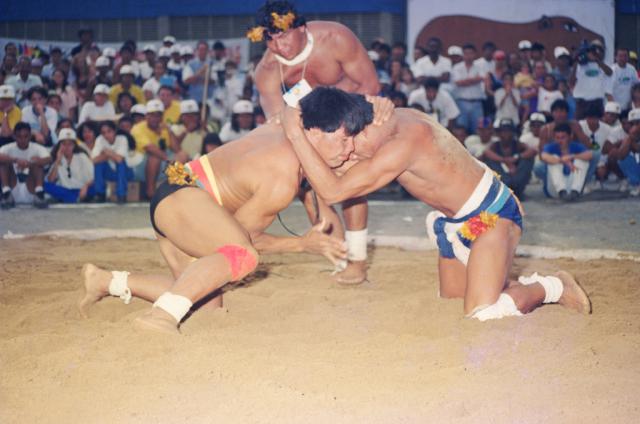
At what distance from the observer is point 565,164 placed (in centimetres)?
791

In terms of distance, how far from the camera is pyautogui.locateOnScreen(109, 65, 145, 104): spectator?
32.2ft

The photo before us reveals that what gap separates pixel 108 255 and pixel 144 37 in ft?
30.0

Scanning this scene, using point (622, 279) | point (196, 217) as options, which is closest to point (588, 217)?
point (622, 279)

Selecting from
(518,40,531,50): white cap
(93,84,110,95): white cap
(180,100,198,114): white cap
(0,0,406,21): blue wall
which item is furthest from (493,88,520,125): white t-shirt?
(0,0,406,21): blue wall

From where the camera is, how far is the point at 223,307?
12.3ft

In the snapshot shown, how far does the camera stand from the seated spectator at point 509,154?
8.13 metres

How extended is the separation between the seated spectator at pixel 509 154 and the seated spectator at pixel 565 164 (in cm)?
Result: 18

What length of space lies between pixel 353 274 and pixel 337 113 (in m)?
1.39

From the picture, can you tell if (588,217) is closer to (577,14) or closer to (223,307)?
(223,307)

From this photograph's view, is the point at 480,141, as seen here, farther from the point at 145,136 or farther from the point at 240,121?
the point at 145,136

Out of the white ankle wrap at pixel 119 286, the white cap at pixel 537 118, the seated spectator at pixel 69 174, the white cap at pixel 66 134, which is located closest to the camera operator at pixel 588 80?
the white cap at pixel 537 118

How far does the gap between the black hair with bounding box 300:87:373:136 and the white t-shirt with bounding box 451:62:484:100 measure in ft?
20.6

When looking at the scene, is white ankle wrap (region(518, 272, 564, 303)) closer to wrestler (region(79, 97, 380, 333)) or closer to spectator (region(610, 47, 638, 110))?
wrestler (region(79, 97, 380, 333))

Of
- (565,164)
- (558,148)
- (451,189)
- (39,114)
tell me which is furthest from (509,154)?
(39,114)
